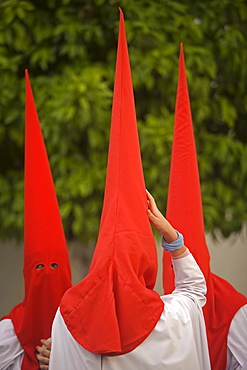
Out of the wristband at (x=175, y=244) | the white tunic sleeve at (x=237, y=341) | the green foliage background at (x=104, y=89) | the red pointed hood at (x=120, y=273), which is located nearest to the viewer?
the red pointed hood at (x=120, y=273)

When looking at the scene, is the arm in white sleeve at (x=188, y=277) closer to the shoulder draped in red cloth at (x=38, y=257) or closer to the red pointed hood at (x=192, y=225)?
the red pointed hood at (x=192, y=225)

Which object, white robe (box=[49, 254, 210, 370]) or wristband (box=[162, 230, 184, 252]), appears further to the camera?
wristband (box=[162, 230, 184, 252])

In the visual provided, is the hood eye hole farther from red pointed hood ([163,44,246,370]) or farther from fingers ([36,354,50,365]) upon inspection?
red pointed hood ([163,44,246,370])

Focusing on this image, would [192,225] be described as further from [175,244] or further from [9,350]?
[9,350]

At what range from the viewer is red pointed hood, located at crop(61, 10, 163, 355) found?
3.54ft

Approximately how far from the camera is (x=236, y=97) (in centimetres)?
270

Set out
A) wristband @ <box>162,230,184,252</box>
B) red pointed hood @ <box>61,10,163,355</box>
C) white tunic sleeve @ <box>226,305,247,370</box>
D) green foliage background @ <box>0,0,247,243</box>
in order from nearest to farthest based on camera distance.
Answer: red pointed hood @ <box>61,10,163,355</box> < wristband @ <box>162,230,184,252</box> < white tunic sleeve @ <box>226,305,247,370</box> < green foliage background @ <box>0,0,247,243</box>

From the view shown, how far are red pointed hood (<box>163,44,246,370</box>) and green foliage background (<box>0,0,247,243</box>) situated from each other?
874 mm

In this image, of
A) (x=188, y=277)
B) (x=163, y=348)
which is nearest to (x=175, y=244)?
(x=188, y=277)

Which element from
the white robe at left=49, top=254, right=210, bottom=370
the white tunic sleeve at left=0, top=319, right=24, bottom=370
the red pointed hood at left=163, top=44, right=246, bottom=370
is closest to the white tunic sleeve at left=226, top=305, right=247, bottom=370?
the red pointed hood at left=163, top=44, right=246, bottom=370

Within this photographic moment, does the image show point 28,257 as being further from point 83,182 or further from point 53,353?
point 83,182

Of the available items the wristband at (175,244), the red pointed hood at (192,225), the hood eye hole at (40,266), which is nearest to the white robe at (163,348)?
the wristband at (175,244)

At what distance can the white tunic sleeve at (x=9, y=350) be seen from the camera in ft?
4.75

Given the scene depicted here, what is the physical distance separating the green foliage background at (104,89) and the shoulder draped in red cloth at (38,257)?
75 cm
